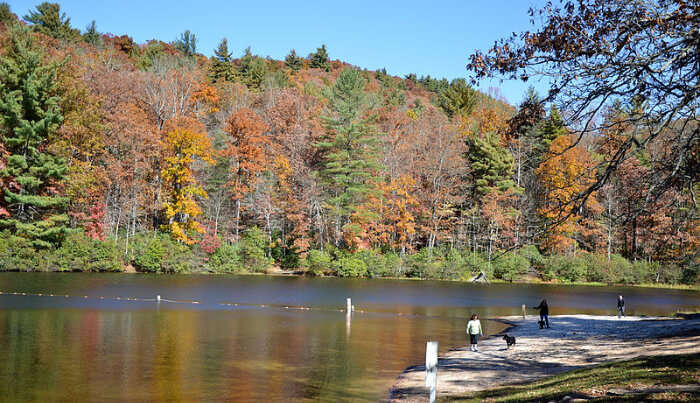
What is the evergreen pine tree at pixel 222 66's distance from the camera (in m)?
105

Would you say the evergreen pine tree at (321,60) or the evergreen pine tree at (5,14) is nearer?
the evergreen pine tree at (5,14)

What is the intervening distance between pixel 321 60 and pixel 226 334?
118 meters

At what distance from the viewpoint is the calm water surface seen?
55.5ft

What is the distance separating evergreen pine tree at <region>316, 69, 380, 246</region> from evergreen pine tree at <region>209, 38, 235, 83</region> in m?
38.6

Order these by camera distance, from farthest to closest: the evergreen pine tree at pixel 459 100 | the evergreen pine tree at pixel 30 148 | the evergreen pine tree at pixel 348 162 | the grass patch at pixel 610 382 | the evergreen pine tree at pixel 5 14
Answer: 1. the evergreen pine tree at pixel 459 100
2. the evergreen pine tree at pixel 5 14
3. the evergreen pine tree at pixel 348 162
4. the evergreen pine tree at pixel 30 148
5. the grass patch at pixel 610 382

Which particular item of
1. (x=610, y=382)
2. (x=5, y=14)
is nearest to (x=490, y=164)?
(x=610, y=382)

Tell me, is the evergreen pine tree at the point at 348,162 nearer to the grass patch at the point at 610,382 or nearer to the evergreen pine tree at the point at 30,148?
the evergreen pine tree at the point at 30,148

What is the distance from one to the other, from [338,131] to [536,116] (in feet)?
191

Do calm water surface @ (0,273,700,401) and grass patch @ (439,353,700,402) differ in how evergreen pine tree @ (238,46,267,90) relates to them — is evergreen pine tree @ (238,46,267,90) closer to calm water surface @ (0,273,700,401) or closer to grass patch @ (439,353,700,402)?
calm water surface @ (0,273,700,401)

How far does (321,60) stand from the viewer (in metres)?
138

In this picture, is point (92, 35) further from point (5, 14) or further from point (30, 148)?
point (30, 148)

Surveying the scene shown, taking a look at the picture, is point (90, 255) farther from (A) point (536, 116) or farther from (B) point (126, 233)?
(A) point (536, 116)

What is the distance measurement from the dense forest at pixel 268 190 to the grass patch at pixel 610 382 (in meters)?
44.7

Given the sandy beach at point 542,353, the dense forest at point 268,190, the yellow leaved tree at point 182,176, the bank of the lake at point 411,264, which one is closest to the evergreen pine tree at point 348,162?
the dense forest at point 268,190
